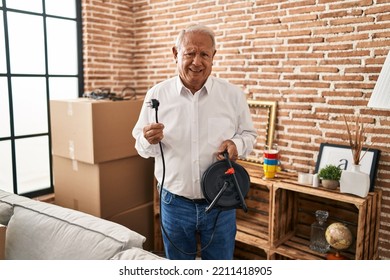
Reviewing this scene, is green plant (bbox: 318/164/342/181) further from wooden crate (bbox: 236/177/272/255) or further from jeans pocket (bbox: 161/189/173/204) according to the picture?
jeans pocket (bbox: 161/189/173/204)

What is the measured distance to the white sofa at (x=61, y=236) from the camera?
4.01 feet

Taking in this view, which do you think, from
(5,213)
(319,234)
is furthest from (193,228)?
(319,234)

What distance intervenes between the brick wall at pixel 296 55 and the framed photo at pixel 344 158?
5 centimetres

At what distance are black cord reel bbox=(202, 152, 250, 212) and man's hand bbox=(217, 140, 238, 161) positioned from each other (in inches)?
0.7

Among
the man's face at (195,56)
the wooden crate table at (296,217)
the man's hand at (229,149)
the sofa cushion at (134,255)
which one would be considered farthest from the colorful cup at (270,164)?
the sofa cushion at (134,255)

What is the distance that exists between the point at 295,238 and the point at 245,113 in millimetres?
1036

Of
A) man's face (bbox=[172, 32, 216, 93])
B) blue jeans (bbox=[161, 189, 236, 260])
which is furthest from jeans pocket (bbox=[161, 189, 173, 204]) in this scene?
man's face (bbox=[172, 32, 216, 93])

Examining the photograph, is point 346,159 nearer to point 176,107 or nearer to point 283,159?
point 283,159

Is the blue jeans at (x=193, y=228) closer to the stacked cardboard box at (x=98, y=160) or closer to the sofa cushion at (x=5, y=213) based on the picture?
the sofa cushion at (x=5, y=213)

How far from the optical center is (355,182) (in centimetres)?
181

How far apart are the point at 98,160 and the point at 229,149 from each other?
45.3 inches

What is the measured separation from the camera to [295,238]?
220 cm

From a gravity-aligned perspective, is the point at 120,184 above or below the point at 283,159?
below


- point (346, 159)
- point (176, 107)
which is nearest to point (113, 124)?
point (176, 107)
